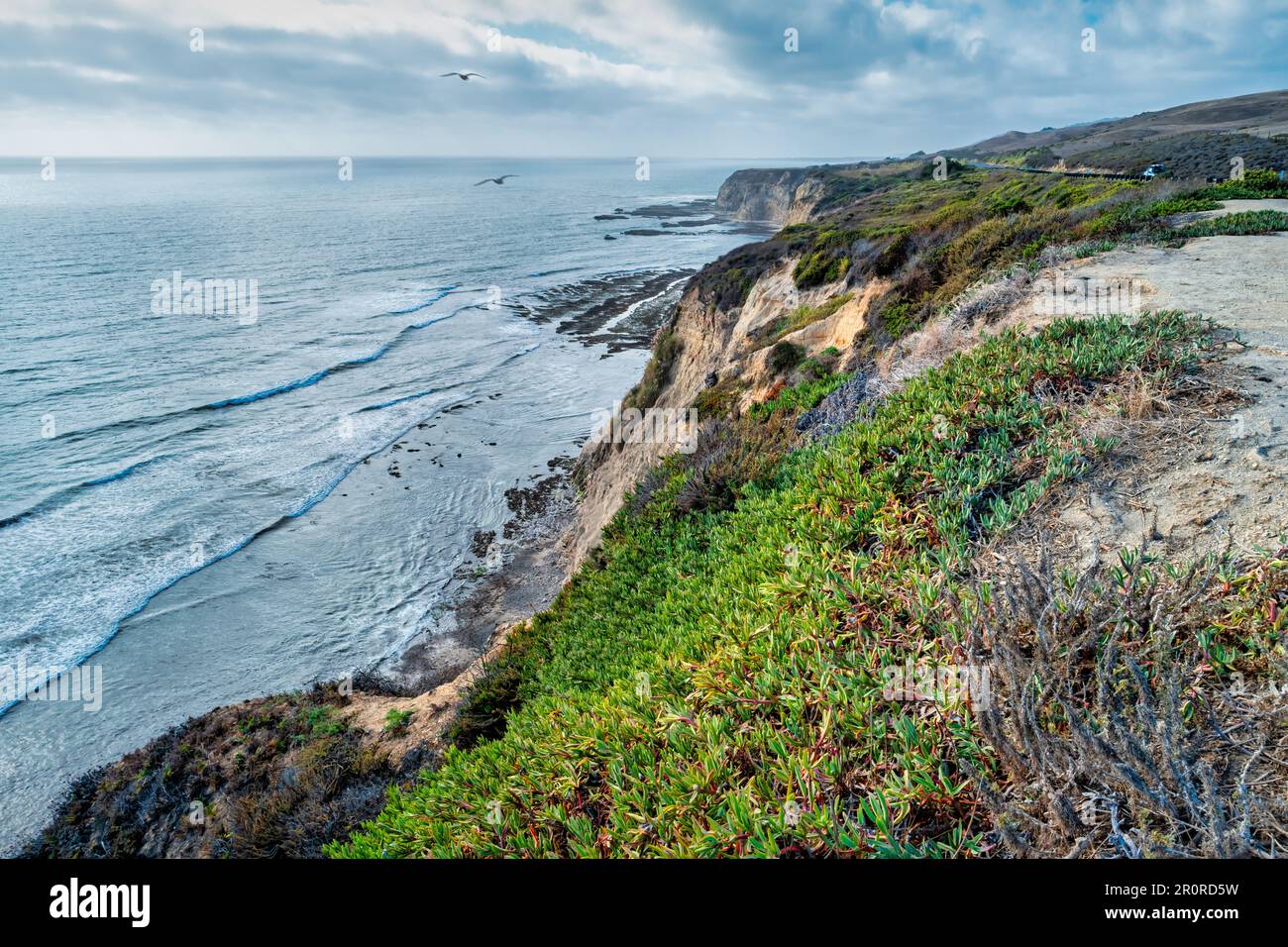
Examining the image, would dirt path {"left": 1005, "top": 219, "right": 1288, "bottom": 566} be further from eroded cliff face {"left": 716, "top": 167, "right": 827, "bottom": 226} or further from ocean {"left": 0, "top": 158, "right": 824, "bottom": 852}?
eroded cliff face {"left": 716, "top": 167, "right": 827, "bottom": 226}

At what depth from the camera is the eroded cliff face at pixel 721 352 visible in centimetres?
1514

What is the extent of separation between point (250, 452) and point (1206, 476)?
3134 centimetres

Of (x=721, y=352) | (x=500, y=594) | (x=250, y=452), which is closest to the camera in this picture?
(x=500, y=594)

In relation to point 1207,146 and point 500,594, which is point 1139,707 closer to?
point 500,594

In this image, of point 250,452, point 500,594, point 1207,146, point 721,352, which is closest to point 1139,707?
point 500,594

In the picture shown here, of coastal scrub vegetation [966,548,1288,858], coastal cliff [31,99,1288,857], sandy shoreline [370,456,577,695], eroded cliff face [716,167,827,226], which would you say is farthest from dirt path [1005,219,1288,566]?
eroded cliff face [716,167,827,226]

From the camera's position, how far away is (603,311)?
55.8 meters

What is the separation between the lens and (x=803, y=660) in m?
4.09

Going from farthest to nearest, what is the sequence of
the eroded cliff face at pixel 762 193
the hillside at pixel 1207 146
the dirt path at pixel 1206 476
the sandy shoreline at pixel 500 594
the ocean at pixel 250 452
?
1. the eroded cliff face at pixel 762 193
2. the hillside at pixel 1207 146
3. the ocean at pixel 250 452
4. the sandy shoreline at pixel 500 594
5. the dirt path at pixel 1206 476

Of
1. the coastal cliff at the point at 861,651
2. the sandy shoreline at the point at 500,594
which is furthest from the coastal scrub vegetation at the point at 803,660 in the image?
the sandy shoreline at the point at 500,594

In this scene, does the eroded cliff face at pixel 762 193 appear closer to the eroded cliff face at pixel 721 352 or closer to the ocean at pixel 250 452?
the ocean at pixel 250 452

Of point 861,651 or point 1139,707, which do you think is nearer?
point 1139,707

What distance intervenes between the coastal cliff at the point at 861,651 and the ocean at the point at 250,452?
440 centimetres
